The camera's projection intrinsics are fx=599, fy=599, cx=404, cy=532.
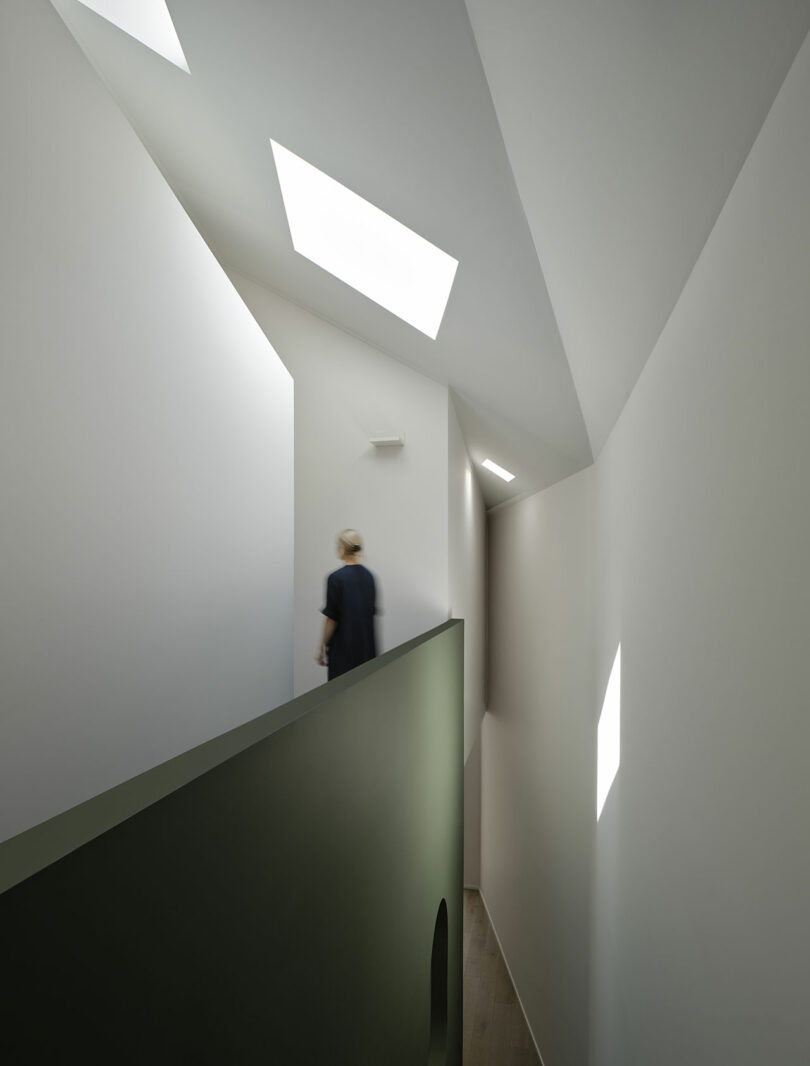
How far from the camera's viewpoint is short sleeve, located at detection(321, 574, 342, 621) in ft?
15.9

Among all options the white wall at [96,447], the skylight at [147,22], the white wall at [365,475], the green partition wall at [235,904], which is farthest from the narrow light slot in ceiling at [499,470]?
the green partition wall at [235,904]

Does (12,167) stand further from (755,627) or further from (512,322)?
(512,322)

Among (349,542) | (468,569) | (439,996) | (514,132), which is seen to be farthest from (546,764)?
(514,132)

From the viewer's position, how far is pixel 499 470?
8859mm

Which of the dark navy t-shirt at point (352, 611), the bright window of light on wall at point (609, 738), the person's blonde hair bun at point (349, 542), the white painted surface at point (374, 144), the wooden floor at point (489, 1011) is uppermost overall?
the white painted surface at point (374, 144)

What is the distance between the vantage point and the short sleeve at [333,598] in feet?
15.9

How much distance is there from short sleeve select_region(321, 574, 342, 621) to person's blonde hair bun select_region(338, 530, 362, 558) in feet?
0.78

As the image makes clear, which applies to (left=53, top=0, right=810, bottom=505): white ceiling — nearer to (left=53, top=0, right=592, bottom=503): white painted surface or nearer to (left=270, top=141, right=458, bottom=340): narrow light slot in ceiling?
(left=53, top=0, right=592, bottom=503): white painted surface

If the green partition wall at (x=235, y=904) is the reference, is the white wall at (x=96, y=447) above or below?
above

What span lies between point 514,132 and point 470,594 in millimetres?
7115

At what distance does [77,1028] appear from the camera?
780 mm

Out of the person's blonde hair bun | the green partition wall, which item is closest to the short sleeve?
the person's blonde hair bun

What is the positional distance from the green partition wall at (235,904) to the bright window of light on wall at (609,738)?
5.40 feet

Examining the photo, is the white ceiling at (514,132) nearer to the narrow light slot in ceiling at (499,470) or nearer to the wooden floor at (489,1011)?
the narrow light slot in ceiling at (499,470)
